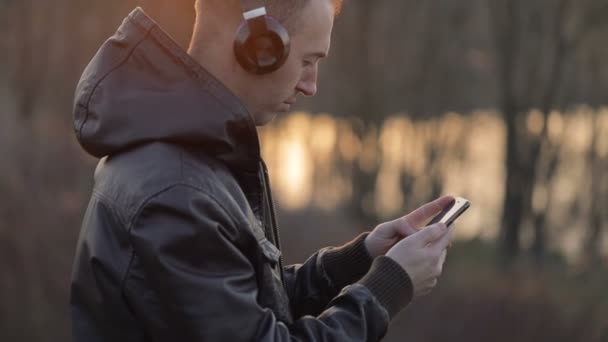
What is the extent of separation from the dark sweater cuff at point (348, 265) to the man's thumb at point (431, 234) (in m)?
0.32

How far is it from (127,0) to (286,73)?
756 cm

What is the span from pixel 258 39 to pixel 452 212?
0.62 meters

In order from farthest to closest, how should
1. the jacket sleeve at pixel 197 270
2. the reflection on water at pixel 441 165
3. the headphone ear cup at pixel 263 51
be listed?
1. the reflection on water at pixel 441 165
2. the headphone ear cup at pixel 263 51
3. the jacket sleeve at pixel 197 270

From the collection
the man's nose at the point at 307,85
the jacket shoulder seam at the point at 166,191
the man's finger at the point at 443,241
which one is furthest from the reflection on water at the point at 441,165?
the jacket shoulder seam at the point at 166,191

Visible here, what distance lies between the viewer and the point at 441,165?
1222 centimetres

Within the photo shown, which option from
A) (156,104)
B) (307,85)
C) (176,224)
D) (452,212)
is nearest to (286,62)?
(307,85)

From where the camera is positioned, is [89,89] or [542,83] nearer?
[89,89]

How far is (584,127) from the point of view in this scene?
10.2 metres

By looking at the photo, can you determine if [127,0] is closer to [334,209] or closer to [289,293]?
[334,209]

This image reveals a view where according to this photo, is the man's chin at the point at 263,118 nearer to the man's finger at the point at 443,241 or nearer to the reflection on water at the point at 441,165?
the man's finger at the point at 443,241

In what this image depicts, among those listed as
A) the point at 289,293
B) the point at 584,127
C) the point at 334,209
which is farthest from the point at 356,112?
the point at 289,293

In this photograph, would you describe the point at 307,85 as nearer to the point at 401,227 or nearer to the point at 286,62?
the point at 286,62

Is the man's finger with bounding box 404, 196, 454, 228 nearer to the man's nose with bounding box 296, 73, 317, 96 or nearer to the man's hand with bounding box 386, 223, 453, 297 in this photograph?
the man's hand with bounding box 386, 223, 453, 297

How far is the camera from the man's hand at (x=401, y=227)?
2.23 metres
